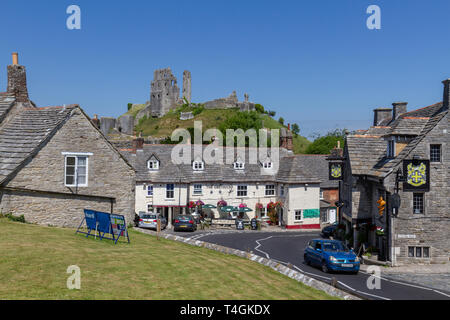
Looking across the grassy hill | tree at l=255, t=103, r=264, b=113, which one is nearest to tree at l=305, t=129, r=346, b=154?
the grassy hill

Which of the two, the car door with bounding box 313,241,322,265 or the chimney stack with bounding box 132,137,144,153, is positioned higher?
the chimney stack with bounding box 132,137,144,153

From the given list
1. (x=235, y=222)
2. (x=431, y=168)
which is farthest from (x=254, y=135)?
(x=431, y=168)

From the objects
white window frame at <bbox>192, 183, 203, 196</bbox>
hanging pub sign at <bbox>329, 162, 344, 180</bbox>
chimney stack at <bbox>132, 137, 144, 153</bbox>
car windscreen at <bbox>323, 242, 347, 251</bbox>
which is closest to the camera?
car windscreen at <bbox>323, 242, 347, 251</bbox>

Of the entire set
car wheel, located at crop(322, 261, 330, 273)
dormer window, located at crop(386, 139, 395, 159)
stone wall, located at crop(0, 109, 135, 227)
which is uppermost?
dormer window, located at crop(386, 139, 395, 159)

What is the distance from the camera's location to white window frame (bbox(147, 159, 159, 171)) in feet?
172

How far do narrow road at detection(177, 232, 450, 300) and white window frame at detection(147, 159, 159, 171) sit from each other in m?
Result: 12.6

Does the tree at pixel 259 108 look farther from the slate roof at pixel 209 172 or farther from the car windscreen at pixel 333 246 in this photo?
the car windscreen at pixel 333 246

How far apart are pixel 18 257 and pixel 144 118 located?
15523 cm

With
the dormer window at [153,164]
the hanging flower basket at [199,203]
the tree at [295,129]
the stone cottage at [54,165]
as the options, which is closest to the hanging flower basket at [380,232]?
the stone cottage at [54,165]

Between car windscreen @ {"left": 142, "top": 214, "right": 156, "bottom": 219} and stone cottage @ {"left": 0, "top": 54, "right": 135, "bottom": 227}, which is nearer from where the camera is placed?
stone cottage @ {"left": 0, "top": 54, "right": 135, "bottom": 227}

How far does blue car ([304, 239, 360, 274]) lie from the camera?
2481 centimetres

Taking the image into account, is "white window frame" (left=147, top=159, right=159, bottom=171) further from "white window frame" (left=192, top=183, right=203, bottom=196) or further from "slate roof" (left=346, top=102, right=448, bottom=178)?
"slate roof" (left=346, top=102, right=448, bottom=178)

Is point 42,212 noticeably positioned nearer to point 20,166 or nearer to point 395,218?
point 20,166

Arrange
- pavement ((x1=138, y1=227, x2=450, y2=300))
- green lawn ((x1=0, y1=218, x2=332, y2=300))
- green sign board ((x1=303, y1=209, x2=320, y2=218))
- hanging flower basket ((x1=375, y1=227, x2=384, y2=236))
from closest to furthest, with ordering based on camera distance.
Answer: green lawn ((x1=0, y1=218, x2=332, y2=300)), pavement ((x1=138, y1=227, x2=450, y2=300)), hanging flower basket ((x1=375, y1=227, x2=384, y2=236)), green sign board ((x1=303, y1=209, x2=320, y2=218))
